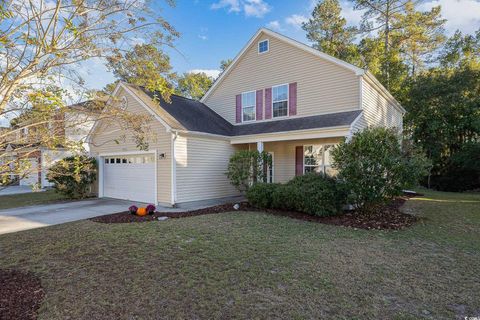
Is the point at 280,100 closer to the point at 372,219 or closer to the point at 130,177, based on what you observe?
the point at 372,219

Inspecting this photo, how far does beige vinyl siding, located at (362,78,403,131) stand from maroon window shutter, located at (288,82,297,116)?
286 cm

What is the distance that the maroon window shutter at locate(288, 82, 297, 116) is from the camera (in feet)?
40.5

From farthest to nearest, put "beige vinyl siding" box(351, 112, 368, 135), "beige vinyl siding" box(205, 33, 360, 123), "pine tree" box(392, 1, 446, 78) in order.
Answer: "pine tree" box(392, 1, 446, 78)
"beige vinyl siding" box(205, 33, 360, 123)
"beige vinyl siding" box(351, 112, 368, 135)

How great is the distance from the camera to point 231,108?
572 inches

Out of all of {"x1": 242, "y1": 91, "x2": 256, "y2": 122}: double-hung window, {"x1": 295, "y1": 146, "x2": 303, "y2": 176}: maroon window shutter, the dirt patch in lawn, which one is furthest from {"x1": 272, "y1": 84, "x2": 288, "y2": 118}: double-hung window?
the dirt patch in lawn

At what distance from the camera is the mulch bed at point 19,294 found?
3.13 metres

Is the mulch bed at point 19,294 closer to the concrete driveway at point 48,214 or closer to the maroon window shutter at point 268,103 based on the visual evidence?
the concrete driveway at point 48,214

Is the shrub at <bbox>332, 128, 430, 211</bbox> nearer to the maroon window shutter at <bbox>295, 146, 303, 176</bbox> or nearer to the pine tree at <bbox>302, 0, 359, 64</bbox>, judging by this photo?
the maroon window shutter at <bbox>295, 146, 303, 176</bbox>

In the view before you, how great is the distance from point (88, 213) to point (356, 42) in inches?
976

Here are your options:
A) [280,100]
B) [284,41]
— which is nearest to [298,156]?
[280,100]

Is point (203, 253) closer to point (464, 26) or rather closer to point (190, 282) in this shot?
point (190, 282)

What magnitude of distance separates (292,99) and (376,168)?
5.70 m

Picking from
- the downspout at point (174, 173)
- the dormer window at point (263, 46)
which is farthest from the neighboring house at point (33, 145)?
the dormer window at point (263, 46)

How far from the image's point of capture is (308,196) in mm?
8211
